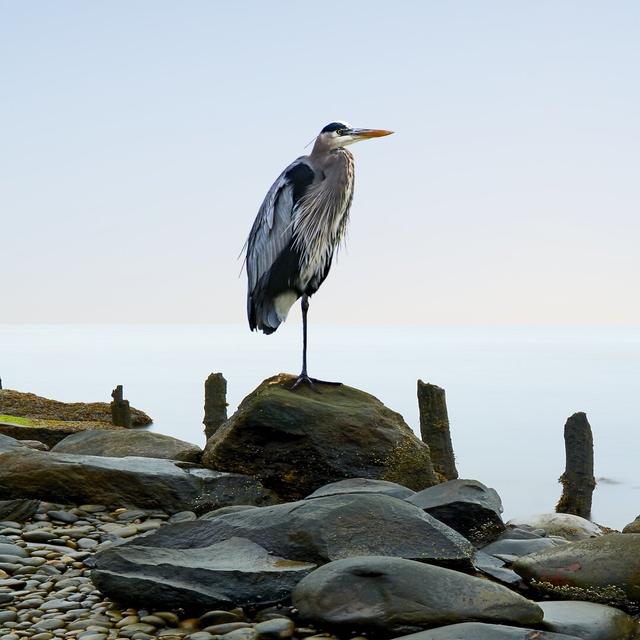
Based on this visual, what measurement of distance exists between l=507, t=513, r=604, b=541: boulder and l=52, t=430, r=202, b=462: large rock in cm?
460

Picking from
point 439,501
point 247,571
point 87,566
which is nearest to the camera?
point 247,571

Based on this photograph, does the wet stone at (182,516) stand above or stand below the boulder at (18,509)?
below

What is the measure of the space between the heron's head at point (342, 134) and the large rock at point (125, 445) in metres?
4.09

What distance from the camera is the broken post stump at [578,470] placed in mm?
16172

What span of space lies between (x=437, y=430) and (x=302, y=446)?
25.2 ft

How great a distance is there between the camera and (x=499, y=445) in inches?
1668

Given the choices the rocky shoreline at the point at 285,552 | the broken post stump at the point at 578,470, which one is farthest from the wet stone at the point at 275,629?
the broken post stump at the point at 578,470

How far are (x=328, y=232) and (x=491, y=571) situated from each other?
4746 millimetres

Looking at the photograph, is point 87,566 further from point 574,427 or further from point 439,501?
point 574,427

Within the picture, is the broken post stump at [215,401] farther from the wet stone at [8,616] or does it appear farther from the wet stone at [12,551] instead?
the wet stone at [8,616]

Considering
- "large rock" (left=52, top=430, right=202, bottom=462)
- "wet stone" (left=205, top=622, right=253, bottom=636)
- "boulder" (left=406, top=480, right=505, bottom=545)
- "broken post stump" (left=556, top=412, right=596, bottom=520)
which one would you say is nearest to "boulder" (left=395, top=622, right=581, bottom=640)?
"wet stone" (left=205, top=622, right=253, bottom=636)

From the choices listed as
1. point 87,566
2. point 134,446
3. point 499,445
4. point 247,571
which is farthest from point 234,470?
point 499,445

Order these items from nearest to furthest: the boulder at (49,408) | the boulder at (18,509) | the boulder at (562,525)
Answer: the boulder at (18,509) < the boulder at (562,525) < the boulder at (49,408)

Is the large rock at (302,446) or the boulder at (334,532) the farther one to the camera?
the large rock at (302,446)
